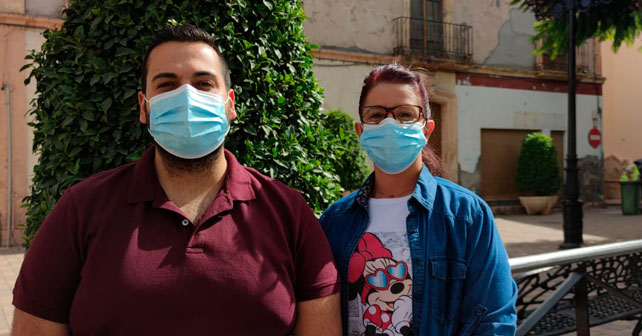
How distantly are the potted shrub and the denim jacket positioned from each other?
16.3 metres

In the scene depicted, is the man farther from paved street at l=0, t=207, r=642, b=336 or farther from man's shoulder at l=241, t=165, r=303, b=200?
paved street at l=0, t=207, r=642, b=336

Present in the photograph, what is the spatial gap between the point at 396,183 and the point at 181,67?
890 millimetres

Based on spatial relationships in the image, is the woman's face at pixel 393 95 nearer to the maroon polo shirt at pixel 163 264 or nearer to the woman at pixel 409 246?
the woman at pixel 409 246

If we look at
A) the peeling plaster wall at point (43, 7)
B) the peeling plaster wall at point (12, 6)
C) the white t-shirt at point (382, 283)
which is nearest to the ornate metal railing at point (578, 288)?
the white t-shirt at point (382, 283)

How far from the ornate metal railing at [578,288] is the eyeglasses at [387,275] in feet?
3.45

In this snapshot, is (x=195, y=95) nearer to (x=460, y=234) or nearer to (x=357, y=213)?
(x=357, y=213)

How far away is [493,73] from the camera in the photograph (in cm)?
1812

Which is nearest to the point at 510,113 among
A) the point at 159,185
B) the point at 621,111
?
the point at 621,111

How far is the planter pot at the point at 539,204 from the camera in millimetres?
17391

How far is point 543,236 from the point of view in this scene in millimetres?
12023

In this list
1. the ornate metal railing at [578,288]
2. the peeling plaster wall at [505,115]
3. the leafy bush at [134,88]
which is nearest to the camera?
the leafy bush at [134,88]

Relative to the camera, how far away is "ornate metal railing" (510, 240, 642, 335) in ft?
10.3

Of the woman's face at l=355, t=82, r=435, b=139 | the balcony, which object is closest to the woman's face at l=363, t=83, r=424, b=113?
the woman's face at l=355, t=82, r=435, b=139

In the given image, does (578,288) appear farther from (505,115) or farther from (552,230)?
(505,115)
